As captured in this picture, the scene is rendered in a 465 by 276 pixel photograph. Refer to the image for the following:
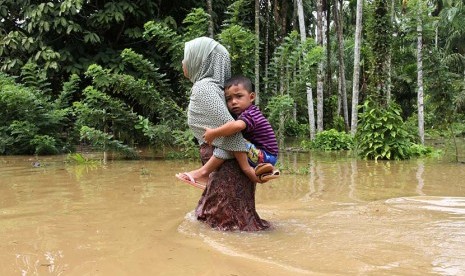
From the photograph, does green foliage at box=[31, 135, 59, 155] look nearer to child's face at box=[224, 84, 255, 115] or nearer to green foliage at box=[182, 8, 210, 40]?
green foliage at box=[182, 8, 210, 40]

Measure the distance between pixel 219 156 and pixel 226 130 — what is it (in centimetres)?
27

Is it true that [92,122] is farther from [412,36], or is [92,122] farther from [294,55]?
[412,36]

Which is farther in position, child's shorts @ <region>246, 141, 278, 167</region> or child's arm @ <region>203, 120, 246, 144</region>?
child's shorts @ <region>246, 141, 278, 167</region>

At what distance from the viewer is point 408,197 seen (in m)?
5.10

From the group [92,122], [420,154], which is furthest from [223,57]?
[420,154]

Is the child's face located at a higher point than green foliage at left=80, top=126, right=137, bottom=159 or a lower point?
higher

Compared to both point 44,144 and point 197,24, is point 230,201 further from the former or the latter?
point 44,144

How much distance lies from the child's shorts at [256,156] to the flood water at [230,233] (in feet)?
1.72

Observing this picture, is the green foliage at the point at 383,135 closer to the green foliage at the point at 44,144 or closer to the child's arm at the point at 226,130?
the green foliage at the point at 44,144

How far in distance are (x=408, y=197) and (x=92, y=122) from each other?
6.59 meters

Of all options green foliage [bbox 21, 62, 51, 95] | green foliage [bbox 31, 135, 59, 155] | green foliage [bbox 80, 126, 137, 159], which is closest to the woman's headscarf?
green foliage [bbox 80, 126, 137, 159]

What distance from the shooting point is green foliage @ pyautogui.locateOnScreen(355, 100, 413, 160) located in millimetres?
9750

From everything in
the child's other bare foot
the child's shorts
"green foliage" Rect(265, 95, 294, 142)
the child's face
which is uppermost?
"green foliage" Rect(265, 95, 294, 142)

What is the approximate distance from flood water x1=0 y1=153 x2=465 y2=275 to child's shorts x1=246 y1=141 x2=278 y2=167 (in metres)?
0.52
